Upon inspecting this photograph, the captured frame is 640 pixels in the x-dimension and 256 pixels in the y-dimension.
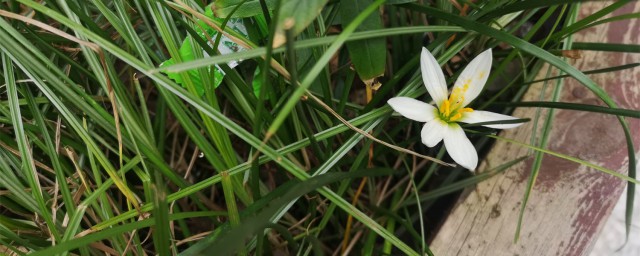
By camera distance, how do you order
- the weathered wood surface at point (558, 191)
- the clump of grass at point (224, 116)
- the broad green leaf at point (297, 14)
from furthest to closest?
the weathered wood surface at point (558, 191)
the clump of grass at point (224, 116)
the broad green leaf at point (297, 14)

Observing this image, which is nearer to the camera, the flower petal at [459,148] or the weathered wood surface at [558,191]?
the flower petal at [459,148]

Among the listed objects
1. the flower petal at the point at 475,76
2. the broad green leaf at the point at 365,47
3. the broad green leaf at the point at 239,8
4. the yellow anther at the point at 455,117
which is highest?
the broad green leaf at the point at 239,8

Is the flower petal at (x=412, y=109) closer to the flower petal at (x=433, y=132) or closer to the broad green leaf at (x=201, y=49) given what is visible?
the flower petal at (x=433, y=132)

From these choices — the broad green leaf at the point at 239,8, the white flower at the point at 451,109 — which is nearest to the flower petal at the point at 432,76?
the white flower at the point at 451,109

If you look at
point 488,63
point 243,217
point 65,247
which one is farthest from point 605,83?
point 65,247

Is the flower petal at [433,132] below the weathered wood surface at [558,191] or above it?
above

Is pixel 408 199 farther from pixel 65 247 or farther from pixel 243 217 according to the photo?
pixel 65 247

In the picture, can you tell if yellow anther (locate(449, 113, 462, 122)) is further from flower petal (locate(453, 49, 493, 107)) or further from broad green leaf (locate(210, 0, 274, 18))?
broad green leaf (locate(210, 0, 274, 18))
